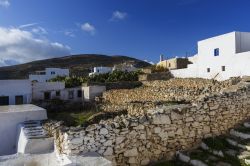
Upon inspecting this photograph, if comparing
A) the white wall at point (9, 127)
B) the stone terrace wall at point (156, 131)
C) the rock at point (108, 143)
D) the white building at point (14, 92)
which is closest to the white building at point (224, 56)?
the stone terrace wall at point (156, 131)

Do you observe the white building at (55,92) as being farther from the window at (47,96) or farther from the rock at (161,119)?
the rock at (161,119)

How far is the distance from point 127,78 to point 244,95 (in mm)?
22251

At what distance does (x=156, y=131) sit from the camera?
27.6 feet

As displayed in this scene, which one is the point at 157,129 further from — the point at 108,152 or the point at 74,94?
the point at 74,94

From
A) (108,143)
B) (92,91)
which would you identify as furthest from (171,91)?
(92,91)

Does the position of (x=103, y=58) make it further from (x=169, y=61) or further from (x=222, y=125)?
(x=222, y=125)

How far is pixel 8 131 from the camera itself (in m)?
12.6

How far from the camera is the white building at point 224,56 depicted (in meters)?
18.3

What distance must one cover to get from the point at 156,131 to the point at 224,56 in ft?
43.9

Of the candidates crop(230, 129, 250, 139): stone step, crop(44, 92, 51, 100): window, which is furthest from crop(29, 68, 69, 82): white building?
crop(230, 129, 250, 139): stone step

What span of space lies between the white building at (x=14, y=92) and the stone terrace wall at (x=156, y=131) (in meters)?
15.8

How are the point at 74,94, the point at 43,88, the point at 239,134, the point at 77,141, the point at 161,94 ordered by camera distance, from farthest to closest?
the point at 74,94
the point at 43,88
the point at 161,94
the point at 239,134
the point at 77,141

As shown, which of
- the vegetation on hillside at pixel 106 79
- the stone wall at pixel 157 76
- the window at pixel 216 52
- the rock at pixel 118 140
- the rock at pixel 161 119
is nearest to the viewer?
the rock at pixel 118 140

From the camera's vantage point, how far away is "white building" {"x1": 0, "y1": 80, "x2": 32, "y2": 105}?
22.7 meters
